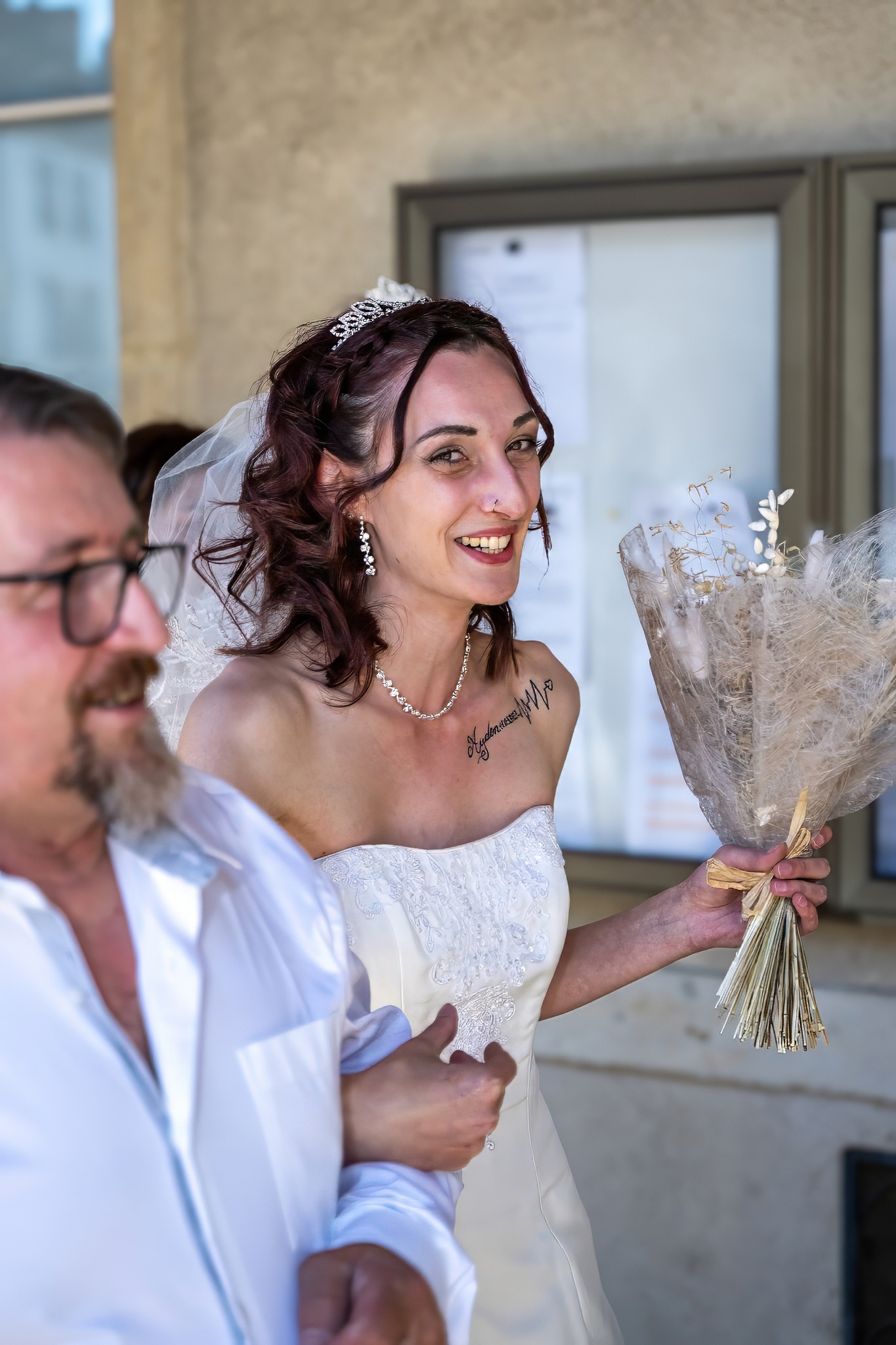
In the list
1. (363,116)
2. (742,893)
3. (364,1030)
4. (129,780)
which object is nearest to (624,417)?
(363,116)

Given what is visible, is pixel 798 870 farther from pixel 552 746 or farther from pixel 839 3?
pixel 839 3

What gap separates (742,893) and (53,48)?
130 inches

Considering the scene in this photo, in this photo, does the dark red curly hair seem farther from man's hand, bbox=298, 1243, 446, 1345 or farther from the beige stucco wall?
the beige stucco wall

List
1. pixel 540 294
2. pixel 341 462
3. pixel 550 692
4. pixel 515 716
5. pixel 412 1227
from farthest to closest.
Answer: pixel 540 294
pixel 550 692
pixel 515 716
pixel 341 462
pixel 412 1227

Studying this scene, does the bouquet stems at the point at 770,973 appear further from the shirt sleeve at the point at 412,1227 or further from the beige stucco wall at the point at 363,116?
the beige stucco wall at the point at 363,116

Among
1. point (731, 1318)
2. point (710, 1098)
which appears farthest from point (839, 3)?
point (731, 1318)

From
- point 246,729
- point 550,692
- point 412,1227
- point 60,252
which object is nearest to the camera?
point 412,1227

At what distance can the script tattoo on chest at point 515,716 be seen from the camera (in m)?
2.39

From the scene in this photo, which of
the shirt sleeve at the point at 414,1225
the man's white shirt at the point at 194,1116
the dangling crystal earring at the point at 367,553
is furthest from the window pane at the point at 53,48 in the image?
the shirt sleeve at the point at 414,1225

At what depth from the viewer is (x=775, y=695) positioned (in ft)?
6.47

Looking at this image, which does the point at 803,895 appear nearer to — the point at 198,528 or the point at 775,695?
the point at 775,695

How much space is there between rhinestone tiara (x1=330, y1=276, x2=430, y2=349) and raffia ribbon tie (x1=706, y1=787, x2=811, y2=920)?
113cm

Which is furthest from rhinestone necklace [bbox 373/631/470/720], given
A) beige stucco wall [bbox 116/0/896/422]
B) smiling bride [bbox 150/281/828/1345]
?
beige stucco wall [bbox 116/0/896/422]

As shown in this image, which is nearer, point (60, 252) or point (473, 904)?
point (473, 904)
